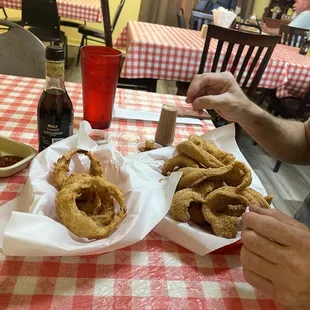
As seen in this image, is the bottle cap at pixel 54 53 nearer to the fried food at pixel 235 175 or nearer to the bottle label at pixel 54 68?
the bottle label at pixel 54 68

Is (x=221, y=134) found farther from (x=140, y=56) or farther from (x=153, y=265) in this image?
(x=140, y=56)

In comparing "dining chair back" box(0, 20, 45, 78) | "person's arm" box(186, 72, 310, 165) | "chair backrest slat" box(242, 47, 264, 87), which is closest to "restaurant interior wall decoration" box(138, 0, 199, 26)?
"chair backrest slat" box(242, 47, 264, 87)

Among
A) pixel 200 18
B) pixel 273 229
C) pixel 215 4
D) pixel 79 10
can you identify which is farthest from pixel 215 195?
pixel 215 4

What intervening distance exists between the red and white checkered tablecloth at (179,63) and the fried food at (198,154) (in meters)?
1.58

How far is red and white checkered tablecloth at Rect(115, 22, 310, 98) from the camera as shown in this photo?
225 cm

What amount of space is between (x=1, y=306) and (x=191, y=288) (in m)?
0.30

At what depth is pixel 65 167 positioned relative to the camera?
688 millimetres

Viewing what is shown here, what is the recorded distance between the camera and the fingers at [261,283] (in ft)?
1.81

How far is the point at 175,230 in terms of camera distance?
65 cm

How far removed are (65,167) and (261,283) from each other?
1.39 feet

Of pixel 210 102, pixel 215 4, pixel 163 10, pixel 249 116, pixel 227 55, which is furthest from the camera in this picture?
pixel 163 10

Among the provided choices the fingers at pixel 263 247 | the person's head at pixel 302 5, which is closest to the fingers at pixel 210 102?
the fingers at pixel 263 247

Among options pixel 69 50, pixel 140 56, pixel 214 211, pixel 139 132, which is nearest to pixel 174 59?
pixel 140 56

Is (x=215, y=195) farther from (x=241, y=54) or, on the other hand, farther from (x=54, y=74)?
(x=241, y=54)
